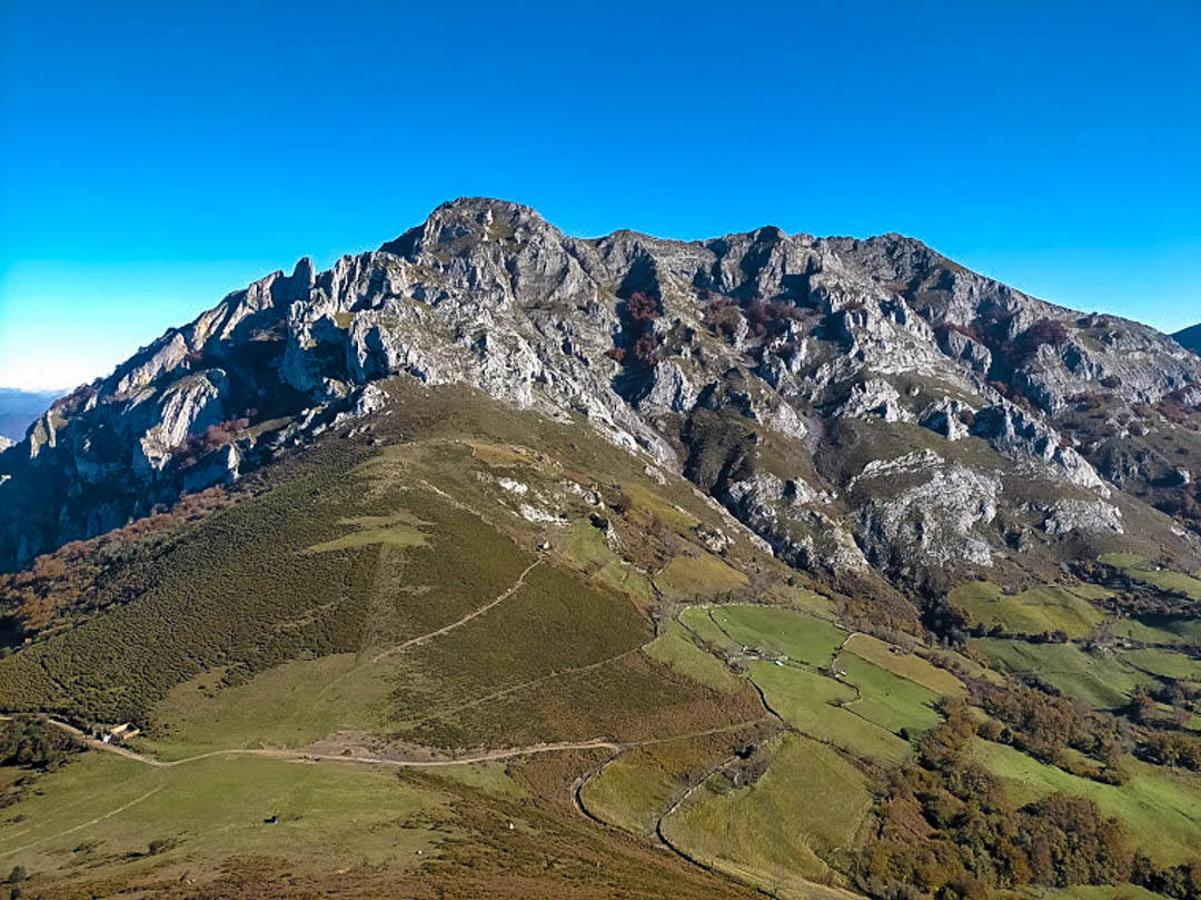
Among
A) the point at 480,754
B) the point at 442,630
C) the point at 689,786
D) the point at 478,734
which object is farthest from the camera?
the point at 442,630

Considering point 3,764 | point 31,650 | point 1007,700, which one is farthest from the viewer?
point 1007,700

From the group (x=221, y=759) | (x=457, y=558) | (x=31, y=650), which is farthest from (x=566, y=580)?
(x=31, y=650)

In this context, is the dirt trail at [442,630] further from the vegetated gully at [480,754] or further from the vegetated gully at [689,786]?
the vegetated gully at [689,786]

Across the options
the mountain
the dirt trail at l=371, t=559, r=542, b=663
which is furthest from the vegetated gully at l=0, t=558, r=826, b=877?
the mountain

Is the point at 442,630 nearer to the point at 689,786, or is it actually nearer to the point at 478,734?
the point at 478,734

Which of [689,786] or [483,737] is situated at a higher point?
[483,737]

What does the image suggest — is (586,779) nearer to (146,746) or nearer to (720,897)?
(720,897)

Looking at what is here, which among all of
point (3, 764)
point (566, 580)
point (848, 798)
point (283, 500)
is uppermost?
point (283, 500)

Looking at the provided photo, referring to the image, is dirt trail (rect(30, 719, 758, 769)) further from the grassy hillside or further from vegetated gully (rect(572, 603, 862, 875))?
vegetated gully (rect(572, 603, 862, 875))

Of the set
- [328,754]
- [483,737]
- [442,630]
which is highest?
[442,630]

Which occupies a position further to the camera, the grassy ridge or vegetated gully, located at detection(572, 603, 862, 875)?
the grassy ridge

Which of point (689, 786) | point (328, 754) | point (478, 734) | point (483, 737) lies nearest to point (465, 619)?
point (478, 734)
